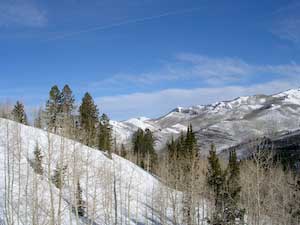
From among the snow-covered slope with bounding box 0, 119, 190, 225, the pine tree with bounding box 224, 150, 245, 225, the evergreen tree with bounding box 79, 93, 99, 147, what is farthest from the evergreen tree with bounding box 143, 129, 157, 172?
the pine tree with bounding box 224, 150, 245, 225

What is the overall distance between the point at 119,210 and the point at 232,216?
40.6 feet

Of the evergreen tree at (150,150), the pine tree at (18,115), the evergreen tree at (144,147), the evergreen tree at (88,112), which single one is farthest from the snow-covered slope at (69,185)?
the evergreen tree at (144,147)

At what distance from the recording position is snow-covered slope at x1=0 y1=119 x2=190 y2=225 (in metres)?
26.0

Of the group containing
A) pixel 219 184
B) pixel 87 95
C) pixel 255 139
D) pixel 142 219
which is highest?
pixel 87 95

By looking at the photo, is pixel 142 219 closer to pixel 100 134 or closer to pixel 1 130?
pixel 1 130

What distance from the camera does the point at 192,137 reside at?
204ft

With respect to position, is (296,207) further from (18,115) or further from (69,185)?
(18,115)

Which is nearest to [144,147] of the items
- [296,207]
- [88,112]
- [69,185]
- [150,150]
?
[150,150]

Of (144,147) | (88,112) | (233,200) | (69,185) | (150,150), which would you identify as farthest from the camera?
(144,147)

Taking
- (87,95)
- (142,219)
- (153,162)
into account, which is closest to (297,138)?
(153,162)

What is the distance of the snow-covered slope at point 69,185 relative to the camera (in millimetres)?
26031

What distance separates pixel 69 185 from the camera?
31.3m

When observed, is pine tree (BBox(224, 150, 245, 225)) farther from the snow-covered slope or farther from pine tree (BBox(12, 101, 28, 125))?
pine tree (BBox(12, 101, 28, 125))

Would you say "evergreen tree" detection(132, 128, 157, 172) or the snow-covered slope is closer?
the snow-covered slope
